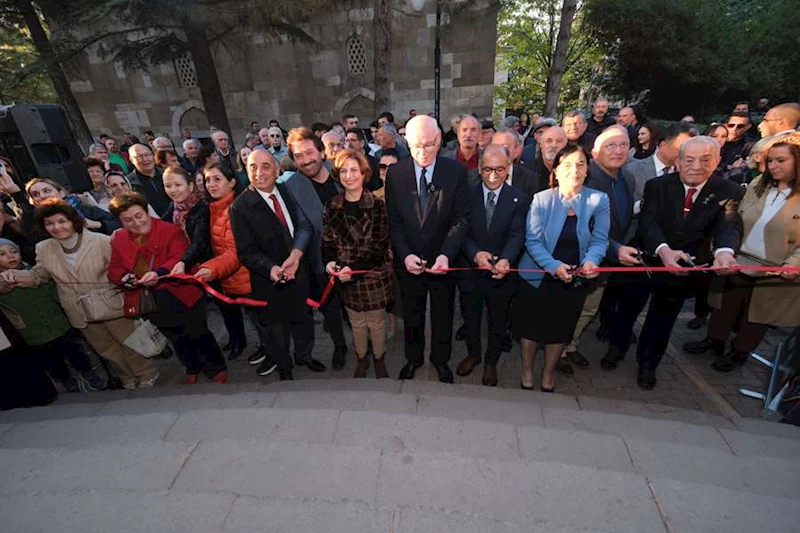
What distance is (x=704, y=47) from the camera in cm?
1427

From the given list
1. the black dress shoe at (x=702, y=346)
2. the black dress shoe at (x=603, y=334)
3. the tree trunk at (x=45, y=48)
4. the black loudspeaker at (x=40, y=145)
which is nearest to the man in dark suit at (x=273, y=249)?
the black dress shoe at (x=603, y=334)

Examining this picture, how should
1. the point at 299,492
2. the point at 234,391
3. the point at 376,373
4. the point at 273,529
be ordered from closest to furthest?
1. the point at 273,529
2. the point at 299,492
3. the point at 234,391
4. the point at 376,373

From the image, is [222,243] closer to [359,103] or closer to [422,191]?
[422,191]

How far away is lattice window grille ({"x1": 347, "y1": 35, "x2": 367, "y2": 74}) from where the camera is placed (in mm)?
15023

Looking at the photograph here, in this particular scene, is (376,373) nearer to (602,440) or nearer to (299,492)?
(299,492)

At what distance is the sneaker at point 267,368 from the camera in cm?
413

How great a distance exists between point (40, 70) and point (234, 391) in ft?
51.2

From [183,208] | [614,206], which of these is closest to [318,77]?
[183,208]

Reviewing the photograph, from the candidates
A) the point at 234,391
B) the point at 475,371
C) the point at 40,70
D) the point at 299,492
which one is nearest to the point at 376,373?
the point at 475,371

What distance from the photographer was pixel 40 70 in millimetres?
12141

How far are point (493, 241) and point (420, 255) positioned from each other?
682 millimetres

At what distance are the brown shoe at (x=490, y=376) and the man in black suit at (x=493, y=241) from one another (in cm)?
24

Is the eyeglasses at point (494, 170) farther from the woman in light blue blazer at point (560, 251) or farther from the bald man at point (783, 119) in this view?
the bald man at point (783, 119)

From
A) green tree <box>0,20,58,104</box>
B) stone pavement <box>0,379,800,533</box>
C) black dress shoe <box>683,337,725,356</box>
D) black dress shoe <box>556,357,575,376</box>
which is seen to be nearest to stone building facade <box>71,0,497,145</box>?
green tree <box>0,20,58,104</box>
